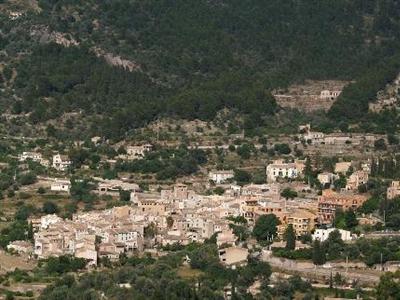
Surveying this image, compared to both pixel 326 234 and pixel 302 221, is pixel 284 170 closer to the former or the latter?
pixel 302 221

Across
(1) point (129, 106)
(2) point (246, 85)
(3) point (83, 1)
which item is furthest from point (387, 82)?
(3) point (83, 1)

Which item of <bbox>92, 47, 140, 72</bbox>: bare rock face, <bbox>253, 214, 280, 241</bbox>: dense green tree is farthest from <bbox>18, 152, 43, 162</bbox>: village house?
<bbox>253, 214, 280, 241</bbox>: dense green tree

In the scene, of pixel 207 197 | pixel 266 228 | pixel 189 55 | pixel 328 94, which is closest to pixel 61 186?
pixel 207 197

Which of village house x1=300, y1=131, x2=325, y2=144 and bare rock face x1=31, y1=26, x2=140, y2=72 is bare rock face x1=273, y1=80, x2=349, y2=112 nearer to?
village house x1=300, y1=131, x2=325, y2=144

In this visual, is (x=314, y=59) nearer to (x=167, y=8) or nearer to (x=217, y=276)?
(x=167, y=8)

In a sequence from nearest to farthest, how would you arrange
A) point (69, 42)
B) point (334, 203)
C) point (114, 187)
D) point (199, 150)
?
point (334, 203) → point (114, 187) → point (199, 150) → point (69, 42)

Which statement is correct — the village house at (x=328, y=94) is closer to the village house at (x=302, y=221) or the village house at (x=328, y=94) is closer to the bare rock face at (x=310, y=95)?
the bare rock face at (x=310, y=95)

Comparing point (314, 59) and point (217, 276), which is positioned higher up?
point (314, 59)
